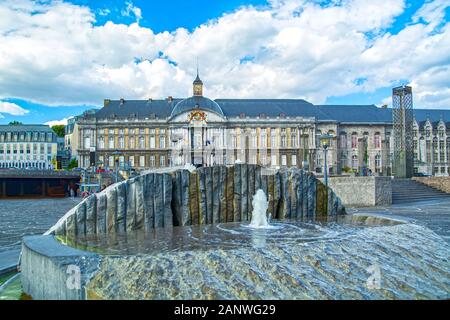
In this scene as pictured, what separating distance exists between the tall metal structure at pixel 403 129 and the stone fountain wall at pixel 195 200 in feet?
70.9

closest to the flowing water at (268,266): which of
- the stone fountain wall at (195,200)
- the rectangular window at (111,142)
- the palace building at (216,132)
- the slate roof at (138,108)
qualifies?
the stone fountain wall at (195,200)

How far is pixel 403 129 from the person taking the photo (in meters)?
29.8

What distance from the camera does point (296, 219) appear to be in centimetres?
997

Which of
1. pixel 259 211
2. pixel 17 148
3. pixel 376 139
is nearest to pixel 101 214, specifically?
pixel 259 211

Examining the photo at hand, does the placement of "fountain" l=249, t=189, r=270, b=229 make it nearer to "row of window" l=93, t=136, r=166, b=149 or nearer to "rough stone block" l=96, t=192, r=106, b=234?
"rough stone block" l=96, t=192, r=106, b=234

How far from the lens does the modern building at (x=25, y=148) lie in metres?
87.5

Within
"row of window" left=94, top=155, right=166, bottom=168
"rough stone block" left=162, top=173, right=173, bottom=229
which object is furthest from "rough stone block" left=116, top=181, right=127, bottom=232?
"row of window" left=94, top=155, right=166, bottom=168

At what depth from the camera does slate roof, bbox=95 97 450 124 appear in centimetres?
7131

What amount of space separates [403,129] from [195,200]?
979 inches

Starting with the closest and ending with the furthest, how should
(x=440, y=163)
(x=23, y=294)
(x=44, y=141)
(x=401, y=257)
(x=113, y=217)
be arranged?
(x=23, y=294) → (x=401, y=257) → (x=113, y=217) → (x=440, y=163) → (x=44, y=141)

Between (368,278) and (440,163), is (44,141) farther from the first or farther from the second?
(368,278)
